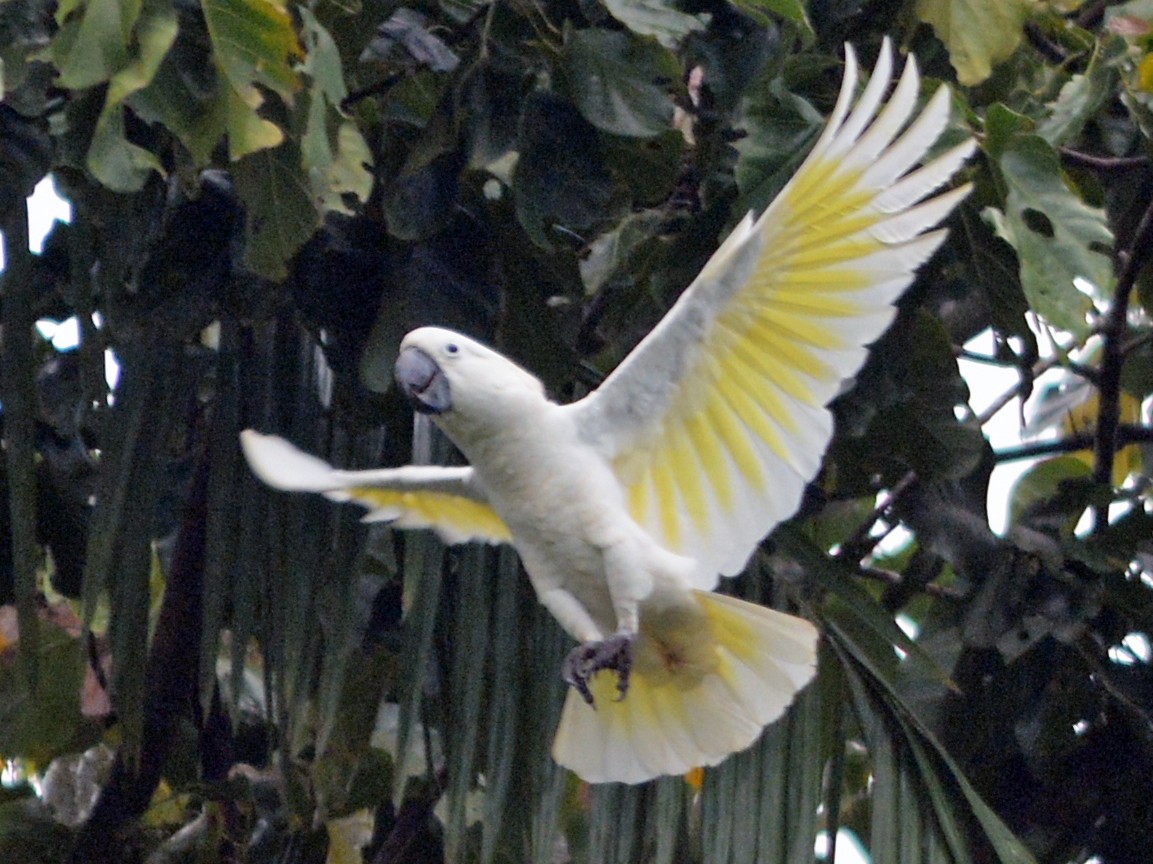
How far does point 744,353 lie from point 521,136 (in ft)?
1.22

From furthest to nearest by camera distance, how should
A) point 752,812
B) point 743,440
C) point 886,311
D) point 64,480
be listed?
1. point 64,480
2. point 752,812
3. point 743,440
4. point 886,311

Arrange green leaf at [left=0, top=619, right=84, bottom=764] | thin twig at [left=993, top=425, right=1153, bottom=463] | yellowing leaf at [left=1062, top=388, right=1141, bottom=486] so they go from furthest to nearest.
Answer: yellowing leaf at [left=1062, top=388, right=1141, bottom=486] < thin twig at [left=993, top=425, right=1153, bottom=463] < green leaf at [left=0, top=619, right=84, bottom=764]

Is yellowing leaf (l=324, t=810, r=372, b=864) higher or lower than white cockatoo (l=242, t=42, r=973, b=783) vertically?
lower

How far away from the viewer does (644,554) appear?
166cm

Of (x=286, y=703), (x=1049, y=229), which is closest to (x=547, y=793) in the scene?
(x=286, y=703)

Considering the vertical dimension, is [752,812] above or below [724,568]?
below

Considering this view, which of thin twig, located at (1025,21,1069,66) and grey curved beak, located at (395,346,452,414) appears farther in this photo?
thin twig, located at (1025,21,1069,66)

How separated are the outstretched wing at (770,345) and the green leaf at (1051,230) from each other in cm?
17

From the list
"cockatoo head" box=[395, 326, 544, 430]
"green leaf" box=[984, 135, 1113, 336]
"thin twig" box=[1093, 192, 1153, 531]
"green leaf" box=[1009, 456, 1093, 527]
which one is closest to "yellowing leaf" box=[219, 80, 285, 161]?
"cockatoo head" box=[395, 326, 544, 430]

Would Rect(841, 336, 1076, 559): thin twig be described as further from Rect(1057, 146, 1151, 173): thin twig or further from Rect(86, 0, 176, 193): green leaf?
Rect(86, 0, 176, 193): green leaf

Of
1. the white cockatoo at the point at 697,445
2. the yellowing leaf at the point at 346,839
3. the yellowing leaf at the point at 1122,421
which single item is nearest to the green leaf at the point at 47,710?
the yellowing leaf at the point at 346,839

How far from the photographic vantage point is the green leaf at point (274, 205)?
1.69 m

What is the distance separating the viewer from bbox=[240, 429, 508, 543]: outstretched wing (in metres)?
1.68

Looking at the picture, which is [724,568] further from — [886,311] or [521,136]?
[521,136]
